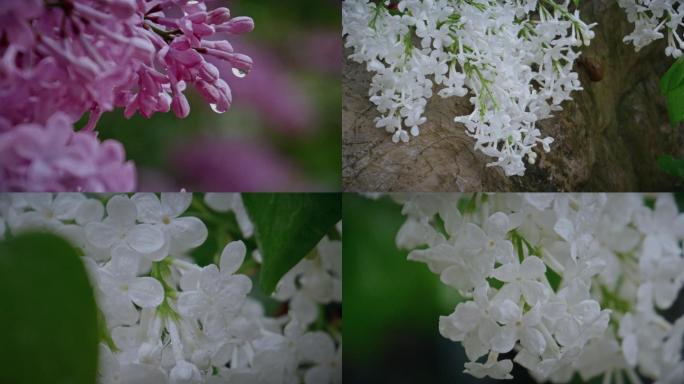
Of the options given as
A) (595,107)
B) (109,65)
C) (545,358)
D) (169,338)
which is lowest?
(545,358)

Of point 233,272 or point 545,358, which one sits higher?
point 233,272

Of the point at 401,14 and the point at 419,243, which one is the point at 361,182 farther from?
the point at 401,14

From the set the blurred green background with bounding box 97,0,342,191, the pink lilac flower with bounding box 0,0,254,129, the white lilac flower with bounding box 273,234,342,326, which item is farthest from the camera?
the white lilac flower with bounding box 273,234,342,326

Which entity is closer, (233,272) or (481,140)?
(233,272)

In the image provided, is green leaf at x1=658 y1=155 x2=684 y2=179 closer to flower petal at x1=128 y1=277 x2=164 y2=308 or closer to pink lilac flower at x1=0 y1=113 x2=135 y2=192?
flower petal at x1=128 y1=277 x2=164 y2=308

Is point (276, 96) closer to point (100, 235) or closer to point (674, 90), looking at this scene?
point (100, 235)

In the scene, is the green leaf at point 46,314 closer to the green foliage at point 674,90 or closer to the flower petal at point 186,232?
the flower petal at point 186,232

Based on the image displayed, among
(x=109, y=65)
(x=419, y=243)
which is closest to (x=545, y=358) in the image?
(x=419, y=243)

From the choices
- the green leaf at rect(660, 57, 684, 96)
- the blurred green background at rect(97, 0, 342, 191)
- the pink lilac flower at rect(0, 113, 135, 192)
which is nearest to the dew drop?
the blurred green background at rect(97, 0, 342, 191)
